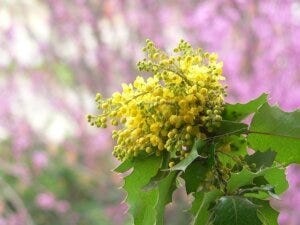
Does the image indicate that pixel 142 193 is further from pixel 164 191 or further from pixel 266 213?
pixel 266 213

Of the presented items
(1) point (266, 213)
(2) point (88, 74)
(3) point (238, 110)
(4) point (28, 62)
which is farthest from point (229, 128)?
(4) point (28, 62)

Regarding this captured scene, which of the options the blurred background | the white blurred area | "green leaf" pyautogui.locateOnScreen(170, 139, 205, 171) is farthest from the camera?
the white blurred area

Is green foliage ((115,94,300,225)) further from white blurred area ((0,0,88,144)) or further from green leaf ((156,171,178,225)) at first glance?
white blurred area ((0,0,88,144))

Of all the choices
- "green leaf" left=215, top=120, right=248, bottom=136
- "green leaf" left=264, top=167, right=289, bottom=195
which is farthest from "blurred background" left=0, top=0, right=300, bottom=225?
"green leaf" left=215, top=120, right=248, bottom=136

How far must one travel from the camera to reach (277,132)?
3.20 ft

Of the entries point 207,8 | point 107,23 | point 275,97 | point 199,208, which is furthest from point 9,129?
point 199,208

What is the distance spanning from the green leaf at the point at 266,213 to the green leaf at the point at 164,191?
0.13 m

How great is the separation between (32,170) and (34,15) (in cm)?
152

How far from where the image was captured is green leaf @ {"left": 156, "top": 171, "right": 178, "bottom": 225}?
0.92 metres

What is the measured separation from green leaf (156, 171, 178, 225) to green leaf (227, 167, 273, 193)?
0.29ft

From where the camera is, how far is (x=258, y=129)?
3.18 feet

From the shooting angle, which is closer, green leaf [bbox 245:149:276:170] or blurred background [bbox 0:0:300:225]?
green leaf [bbox 245:149:276:170]

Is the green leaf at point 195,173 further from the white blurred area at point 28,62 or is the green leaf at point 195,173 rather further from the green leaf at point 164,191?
the white blurred area at point 28,62

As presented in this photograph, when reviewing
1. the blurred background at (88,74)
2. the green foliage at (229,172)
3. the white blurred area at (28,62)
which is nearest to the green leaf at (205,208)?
the green foliage at (229,172)
